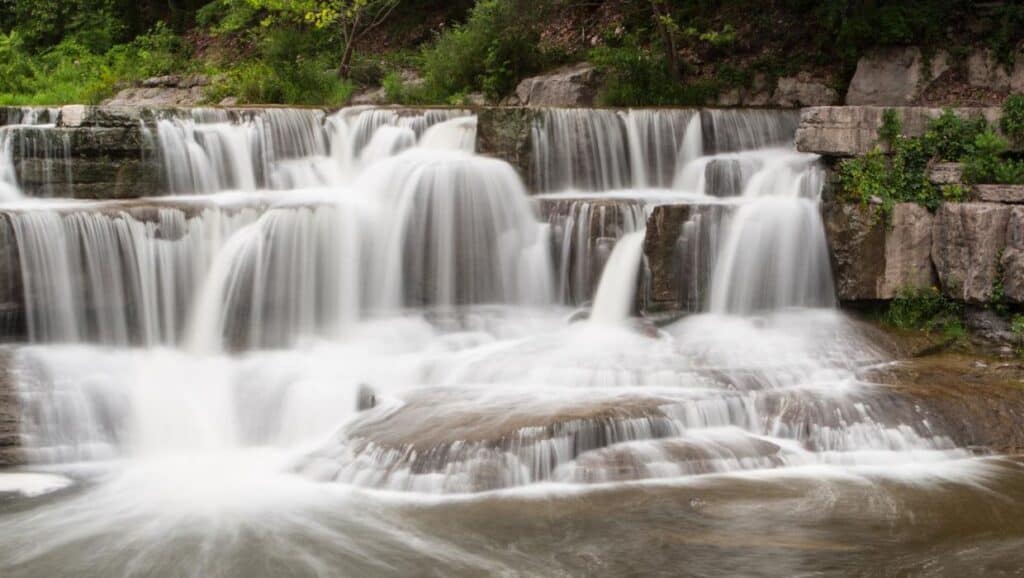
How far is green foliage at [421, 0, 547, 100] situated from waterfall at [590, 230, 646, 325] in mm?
7158

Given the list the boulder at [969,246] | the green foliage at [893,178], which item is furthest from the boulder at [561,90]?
the boulder at [969,246]

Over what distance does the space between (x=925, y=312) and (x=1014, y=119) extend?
258 cm

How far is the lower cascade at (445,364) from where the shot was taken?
7.68m

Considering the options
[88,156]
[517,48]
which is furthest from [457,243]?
[517,48]

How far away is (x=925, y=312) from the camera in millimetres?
11578

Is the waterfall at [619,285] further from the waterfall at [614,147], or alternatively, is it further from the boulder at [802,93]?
the boulder at [802,93]

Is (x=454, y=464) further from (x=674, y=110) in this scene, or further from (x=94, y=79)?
(x=94, y=79)

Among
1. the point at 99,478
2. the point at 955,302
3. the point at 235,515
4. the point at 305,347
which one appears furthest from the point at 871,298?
the point at 99,478

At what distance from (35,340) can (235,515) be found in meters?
4.38

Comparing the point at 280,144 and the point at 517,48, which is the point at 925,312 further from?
the point at 517,48

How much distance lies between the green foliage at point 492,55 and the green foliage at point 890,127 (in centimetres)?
816

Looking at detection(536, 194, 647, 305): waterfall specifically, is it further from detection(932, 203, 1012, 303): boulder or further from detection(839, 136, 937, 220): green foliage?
detection(932, 203, 1012, 303): boulder

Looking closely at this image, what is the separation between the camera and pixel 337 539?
24.7ft

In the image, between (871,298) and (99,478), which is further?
(871,298)
